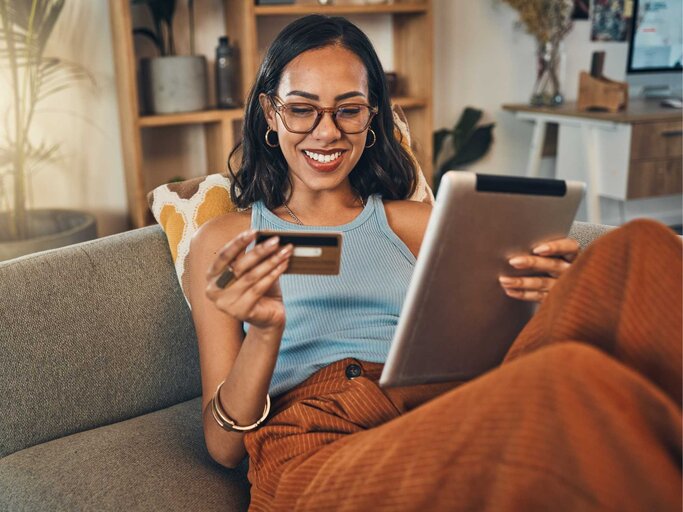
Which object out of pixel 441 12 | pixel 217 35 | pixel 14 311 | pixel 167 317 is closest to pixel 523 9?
pixel 441 12

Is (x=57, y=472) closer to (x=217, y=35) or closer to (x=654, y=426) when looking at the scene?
(x=654, y=426)

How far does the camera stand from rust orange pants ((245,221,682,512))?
739 mm

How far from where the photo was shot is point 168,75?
277 cm

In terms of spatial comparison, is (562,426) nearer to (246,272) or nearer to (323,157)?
(246,272)

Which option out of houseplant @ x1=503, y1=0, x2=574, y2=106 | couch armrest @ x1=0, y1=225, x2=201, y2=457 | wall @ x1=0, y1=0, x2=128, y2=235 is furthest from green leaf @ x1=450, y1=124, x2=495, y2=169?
couch armrest @ x1=0, y1=225, x2=201, y2=457

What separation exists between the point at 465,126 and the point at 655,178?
0.88m

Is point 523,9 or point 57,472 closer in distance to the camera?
point 57,472

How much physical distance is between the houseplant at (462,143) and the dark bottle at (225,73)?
3.41 ft

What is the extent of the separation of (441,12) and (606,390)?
3.12m

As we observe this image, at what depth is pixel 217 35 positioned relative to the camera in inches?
120

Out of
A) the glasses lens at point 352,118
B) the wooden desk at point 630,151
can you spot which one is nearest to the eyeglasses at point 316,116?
the glasses lens at point 352,118

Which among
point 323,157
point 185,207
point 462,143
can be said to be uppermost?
point 323,157

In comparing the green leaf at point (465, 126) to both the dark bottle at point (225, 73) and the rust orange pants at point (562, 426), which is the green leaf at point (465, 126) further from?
the rust orange pants at point (562, 426)

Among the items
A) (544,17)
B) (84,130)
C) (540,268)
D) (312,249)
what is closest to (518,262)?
(540,268)
